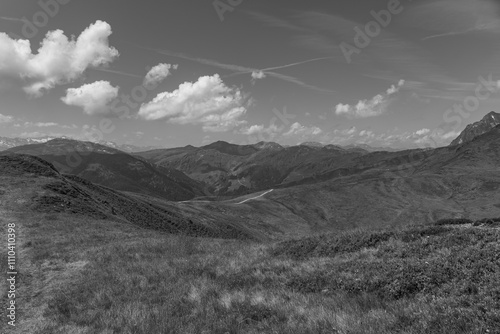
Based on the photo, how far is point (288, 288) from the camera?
35.6ft

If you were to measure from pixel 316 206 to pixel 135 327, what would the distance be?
17779 cm

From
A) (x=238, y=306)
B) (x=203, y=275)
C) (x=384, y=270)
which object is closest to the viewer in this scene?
(x=238, y=306)

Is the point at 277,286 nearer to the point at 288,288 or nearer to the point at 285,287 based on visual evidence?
the point at 285,287

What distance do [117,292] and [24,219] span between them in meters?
22.2

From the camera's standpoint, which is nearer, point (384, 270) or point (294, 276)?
point (384, 270)

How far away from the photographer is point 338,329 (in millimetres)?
7027

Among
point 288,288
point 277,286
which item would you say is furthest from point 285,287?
point 277,286

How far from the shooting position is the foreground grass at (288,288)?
24.5ft

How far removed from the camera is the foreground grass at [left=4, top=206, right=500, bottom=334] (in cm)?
747

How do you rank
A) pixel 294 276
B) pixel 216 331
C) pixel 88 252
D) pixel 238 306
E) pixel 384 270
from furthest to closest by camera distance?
pixel 88 252 < pixel 294 276 < pixel 384 270 < pixel 238 306 < pixel 216 331

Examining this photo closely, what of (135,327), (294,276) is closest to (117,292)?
(135,327)

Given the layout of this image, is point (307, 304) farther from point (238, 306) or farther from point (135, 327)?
point (135, 327)

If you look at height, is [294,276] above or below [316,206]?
above

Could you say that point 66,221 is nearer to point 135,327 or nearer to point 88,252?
point 88,252
